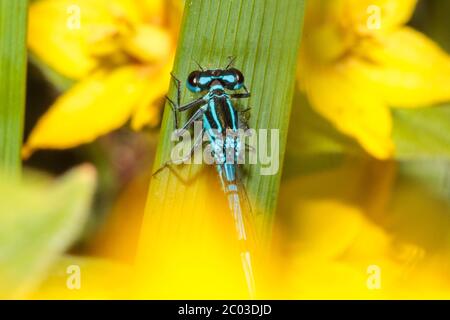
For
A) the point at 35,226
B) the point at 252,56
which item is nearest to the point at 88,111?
the point at 252,56

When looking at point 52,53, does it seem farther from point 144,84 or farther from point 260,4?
point 260,4

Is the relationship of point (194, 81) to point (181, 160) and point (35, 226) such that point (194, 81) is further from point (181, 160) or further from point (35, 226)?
point (35, 226)


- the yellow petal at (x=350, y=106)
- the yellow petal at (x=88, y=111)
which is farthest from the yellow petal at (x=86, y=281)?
the yellow petal at (x=350, y=106)

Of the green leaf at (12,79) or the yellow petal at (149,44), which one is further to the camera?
the yellow petal at (149,44)

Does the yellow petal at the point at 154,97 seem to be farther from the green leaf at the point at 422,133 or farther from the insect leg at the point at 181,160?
the green leaf at the point at 422,133

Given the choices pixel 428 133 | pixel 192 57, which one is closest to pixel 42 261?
pixel 192 57

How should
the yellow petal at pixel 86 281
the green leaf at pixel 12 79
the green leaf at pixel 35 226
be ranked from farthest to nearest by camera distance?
the yellow petal at pixel 86 281 < the green leaf at pixel 12 79 < the green leaf at pixel 35 226
